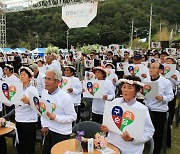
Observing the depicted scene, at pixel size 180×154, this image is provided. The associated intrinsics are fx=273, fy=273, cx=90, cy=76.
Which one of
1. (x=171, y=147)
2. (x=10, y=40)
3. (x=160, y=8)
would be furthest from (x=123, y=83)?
(x=10, y=40)

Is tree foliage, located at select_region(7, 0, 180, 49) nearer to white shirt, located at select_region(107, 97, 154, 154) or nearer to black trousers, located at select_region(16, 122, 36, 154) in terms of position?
black trousers, located at select_region(16, 122, 36, 154)

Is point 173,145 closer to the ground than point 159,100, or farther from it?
closer to the ground

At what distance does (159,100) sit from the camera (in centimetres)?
456

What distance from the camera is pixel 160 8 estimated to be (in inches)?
2062

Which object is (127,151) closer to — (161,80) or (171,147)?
(161,80)

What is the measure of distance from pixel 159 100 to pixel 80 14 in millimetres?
10111

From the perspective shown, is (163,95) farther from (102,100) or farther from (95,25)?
(95,25)

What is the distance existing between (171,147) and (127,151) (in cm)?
301

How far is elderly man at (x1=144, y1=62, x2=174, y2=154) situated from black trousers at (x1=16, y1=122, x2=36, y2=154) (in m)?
2.00

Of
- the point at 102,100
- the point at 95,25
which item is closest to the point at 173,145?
the point at 102,100

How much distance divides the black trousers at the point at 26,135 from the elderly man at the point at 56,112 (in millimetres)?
618

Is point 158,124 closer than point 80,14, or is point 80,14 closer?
point 158,124

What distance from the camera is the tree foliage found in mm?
55469

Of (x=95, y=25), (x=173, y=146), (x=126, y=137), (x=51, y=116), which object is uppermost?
(x=95, y=25)
